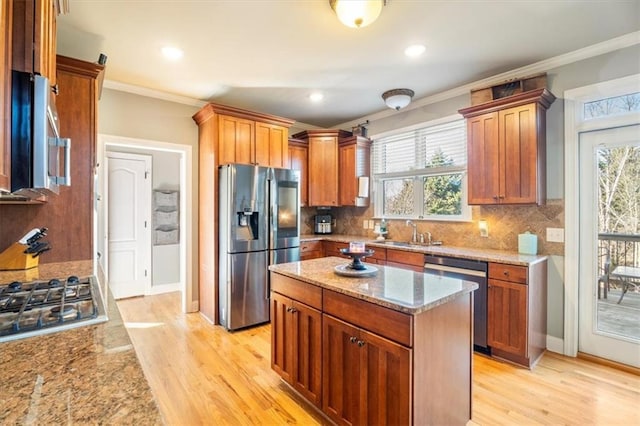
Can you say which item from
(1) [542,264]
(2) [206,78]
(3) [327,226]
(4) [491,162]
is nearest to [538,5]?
(4) [491,162]

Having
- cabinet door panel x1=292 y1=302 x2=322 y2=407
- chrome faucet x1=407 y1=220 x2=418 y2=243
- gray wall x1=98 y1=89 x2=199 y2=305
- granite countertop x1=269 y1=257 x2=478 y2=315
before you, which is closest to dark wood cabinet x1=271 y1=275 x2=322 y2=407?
cabinet door panel x1=292 y1=302 x2=322 y2=407

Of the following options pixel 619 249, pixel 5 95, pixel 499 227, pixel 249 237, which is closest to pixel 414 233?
pixel 499 227

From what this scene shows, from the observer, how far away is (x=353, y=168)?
4.57 m

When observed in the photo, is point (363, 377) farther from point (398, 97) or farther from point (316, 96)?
point (316, 96)

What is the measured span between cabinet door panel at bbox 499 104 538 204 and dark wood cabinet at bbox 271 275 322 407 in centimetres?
218

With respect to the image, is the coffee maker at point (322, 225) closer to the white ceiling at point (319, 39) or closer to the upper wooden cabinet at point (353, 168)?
the upper wooden cabinet at point (353, 168)

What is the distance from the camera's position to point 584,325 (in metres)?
2.87

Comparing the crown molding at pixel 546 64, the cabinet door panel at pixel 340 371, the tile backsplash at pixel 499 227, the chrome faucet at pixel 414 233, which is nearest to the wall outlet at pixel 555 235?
the tile backsplash at pixel 499 227

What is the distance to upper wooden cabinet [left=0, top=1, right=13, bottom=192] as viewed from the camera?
28.6 inches

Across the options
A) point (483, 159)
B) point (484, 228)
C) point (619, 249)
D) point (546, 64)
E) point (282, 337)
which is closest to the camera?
point (282, 337)

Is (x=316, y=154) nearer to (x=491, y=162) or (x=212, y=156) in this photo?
(x=212, y=156)

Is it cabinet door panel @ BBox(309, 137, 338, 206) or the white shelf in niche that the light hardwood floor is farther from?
cabinet door panel @ BBox(309, 137, 338, 206)

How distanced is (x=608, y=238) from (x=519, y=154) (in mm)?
1031

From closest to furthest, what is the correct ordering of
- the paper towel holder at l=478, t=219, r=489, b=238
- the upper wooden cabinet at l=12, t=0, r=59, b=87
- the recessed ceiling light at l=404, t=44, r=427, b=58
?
the upper wooden cabinet at l=12, t=0, r=59, b=87, the recessed ceiling light at l=404, t=44, r=427, b=58, the paper towel holder at l=478, t=219, r=489, b=238
